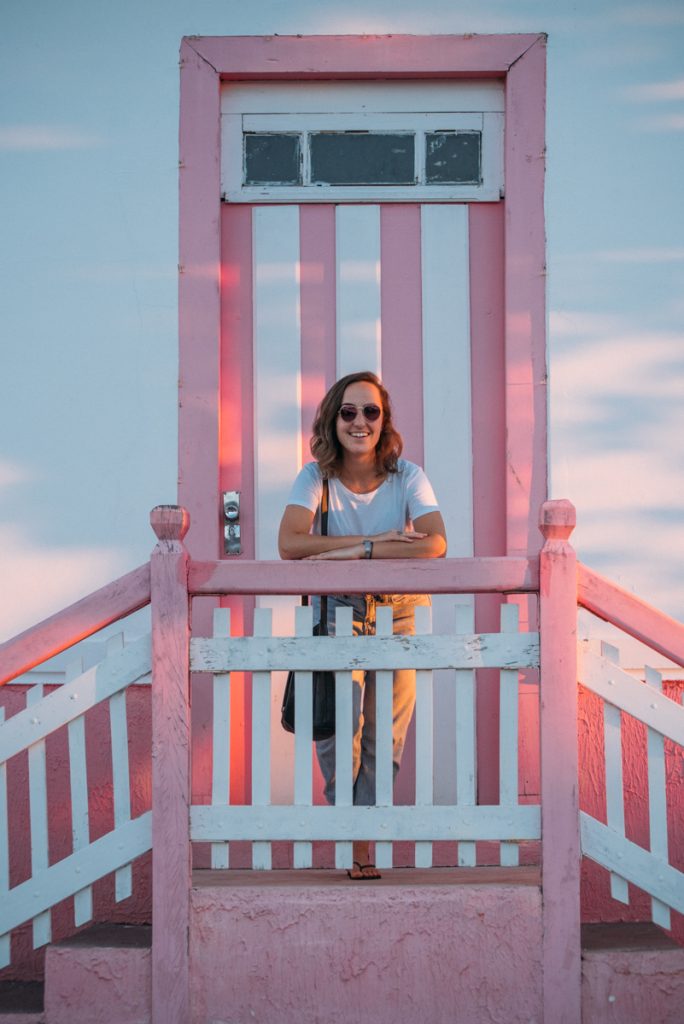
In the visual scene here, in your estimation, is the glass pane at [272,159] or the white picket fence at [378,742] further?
the glass pane at [272,159]

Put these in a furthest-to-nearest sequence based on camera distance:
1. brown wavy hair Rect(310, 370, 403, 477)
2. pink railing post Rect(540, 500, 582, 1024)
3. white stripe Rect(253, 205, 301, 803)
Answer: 1. white stripe Rect(253, 205, 301, 803)
2. brown wavy hair Rect(310, 370, 403, 477)
3. pink railing post Rect(540, 500, 582, 1024)

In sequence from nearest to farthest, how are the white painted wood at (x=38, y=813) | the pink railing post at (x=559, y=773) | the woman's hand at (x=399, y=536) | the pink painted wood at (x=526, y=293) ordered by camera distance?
1. the pink railing post at (x=559, y=773)
2. the white painted wood at (x=38, y=813)
3. the woman's hand at (x=399, y=536)
4. the pink painted wood at (x=526, y=293)

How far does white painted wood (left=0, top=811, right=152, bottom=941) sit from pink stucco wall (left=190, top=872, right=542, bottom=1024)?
0.83ft

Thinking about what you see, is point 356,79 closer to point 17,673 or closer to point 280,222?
point 280,222

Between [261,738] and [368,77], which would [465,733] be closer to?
[261,738]

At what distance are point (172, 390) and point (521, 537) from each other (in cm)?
139

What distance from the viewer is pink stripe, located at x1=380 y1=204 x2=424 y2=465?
14.3 ft

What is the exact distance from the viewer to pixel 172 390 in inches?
167

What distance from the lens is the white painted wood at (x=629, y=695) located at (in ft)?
10.4

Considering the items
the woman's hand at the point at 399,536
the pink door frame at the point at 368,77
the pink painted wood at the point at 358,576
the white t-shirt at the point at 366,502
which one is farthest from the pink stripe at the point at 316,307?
the pink painted wood at the point at 358,576

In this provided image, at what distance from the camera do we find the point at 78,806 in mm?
3232

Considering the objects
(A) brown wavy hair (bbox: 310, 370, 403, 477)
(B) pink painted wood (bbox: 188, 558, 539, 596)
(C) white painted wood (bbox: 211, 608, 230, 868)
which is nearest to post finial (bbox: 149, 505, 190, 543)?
(B) pink painted wood (bbox: 188, 558, 539, 596)

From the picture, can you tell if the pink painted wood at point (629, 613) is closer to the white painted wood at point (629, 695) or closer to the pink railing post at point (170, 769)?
the white painted wood at point (629, 695)

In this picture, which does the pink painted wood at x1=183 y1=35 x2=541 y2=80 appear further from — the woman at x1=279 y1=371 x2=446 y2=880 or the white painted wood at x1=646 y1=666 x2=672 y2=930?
the white painted wood at x1=646 y1=666 x2=672 y2=930
